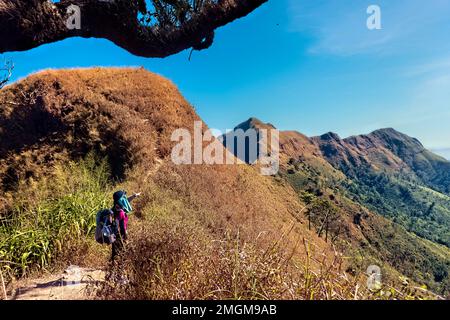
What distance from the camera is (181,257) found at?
4621 mm

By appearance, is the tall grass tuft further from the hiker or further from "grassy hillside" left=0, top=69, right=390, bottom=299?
the hiker

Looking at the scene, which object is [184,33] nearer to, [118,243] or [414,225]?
[118,243]

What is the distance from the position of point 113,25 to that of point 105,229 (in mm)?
3516

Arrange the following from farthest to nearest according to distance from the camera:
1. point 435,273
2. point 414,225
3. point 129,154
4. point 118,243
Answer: point 414,225 < point 435,273 < point 129,154 < point 118,243

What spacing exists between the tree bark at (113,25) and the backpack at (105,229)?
120 inches

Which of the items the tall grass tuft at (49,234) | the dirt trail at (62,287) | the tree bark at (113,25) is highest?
the tree bark at (113,25)

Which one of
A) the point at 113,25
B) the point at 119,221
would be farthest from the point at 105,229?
the point at 113,25

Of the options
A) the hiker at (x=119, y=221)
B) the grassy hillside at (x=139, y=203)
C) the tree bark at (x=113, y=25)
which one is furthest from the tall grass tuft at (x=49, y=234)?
the tree bark at (x=113, y=25)

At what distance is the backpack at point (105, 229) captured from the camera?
5.83 meters

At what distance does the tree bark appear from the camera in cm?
438

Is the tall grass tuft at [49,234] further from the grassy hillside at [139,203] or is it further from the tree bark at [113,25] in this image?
the tree bark at [113,25]
